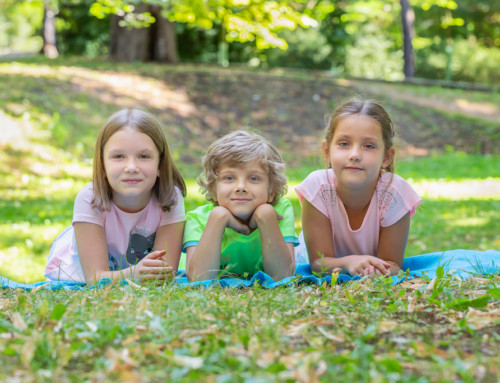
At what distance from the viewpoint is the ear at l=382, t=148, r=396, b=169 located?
4.31 meters

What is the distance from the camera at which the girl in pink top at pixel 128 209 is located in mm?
4023

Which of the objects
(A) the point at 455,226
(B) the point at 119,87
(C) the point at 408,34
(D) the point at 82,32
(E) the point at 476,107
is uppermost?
(D) the point at 82,32

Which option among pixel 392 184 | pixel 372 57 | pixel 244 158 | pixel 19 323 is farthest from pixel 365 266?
pixel 372 57

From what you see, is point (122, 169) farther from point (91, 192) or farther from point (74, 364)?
point (74, 364)

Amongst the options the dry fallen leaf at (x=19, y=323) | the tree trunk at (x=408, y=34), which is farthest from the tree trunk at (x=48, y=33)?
the dry fallen leaf at (x=19, y=323)

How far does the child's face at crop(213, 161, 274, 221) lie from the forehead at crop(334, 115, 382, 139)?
63 cm

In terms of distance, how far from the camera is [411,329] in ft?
8.42

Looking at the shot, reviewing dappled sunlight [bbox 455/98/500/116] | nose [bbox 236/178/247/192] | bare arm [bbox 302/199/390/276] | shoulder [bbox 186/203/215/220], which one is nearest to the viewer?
nose [bbox 236/178/247/192]

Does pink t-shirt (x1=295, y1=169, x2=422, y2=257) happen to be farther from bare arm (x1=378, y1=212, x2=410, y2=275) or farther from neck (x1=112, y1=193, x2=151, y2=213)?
neck (x1=112, y1=193, x2=151, y2=213)

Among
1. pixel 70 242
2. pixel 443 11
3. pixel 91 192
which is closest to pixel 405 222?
pixel 91 192

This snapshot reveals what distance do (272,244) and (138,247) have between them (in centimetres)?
110

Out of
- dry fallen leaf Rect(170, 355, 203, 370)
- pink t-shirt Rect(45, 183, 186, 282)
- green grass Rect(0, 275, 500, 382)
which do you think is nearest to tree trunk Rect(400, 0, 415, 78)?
pink t-shirt Rect(45, 183, 186, 282)

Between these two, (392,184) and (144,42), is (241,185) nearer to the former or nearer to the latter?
(392,184)

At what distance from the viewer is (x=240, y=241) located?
4121mm
